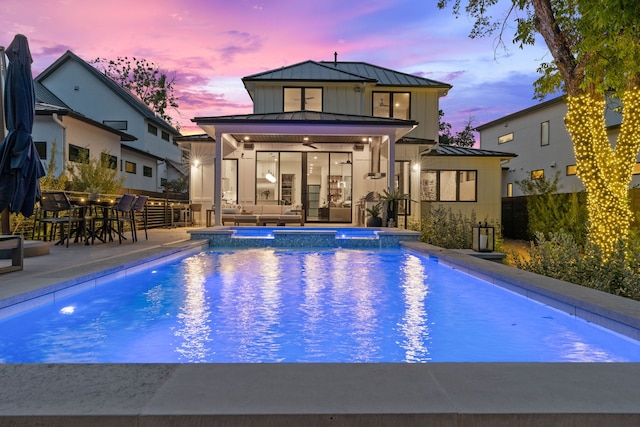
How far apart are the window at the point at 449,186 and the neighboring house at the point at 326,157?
0.27ft

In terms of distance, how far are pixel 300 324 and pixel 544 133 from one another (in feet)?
70.0

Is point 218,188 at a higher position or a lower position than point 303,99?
lower

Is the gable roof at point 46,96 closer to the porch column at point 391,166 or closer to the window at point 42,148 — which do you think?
the window at point 42,148

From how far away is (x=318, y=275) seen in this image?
6789mm

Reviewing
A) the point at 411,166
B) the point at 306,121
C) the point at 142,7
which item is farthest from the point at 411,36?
the point at 142,7

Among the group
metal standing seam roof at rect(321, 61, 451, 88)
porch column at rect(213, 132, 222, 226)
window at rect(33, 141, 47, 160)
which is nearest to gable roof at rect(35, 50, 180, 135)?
window at rect(33, 141, 47, 160)

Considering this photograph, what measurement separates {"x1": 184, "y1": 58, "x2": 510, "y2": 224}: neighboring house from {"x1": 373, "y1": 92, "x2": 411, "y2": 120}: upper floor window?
4cm

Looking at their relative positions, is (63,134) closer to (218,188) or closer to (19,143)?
(218,188)

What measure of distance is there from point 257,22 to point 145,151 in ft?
44.8

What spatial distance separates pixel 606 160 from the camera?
8.53 metres

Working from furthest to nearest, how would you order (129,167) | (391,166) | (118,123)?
(118,123) < (129,167) < (391,166)

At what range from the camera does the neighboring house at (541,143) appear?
776 inches

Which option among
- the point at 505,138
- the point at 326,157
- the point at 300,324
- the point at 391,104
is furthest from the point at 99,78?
the point at 300,324

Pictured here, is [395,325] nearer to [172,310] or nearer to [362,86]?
[172,310]
